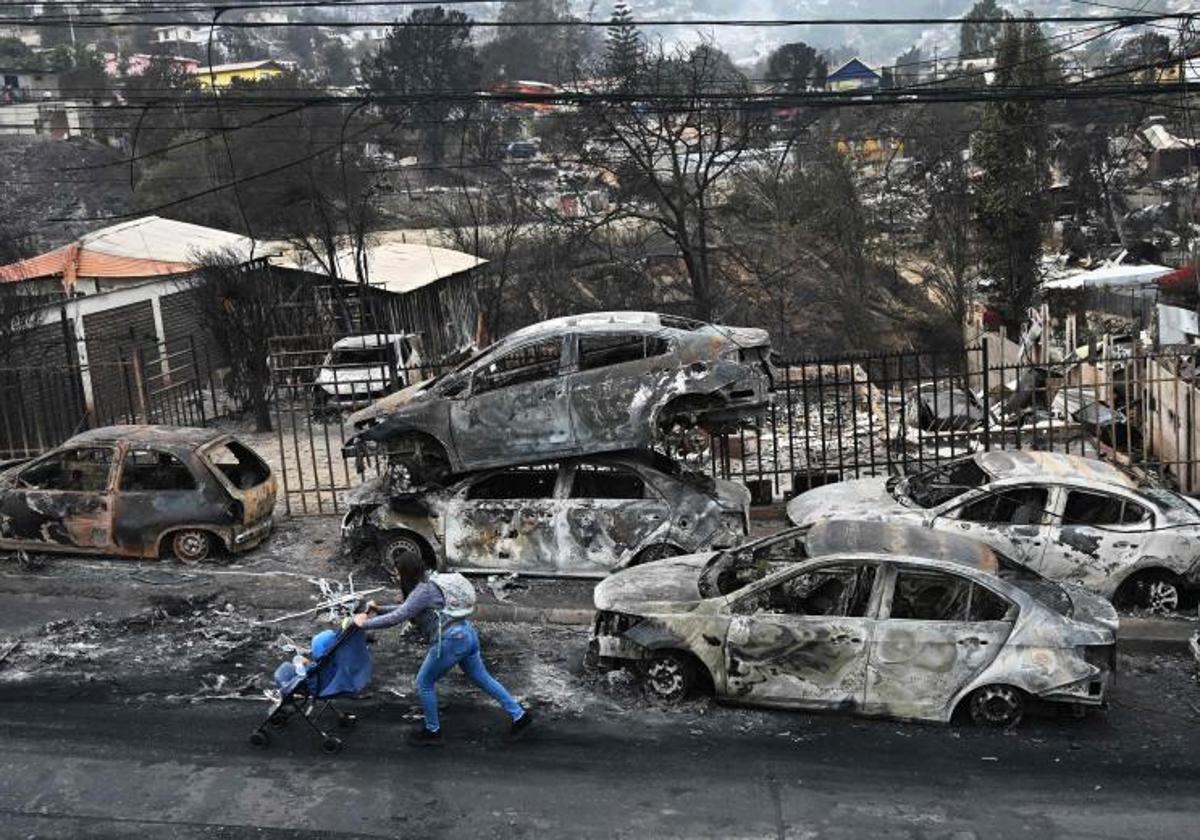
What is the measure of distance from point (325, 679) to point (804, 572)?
3336 mm

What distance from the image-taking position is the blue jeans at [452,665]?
24.5 ft

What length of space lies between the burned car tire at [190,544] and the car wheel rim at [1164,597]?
904cm

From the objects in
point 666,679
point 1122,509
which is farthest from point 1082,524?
point 666,679

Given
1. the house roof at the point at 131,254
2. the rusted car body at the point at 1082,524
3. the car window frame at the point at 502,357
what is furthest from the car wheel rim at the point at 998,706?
the house roof at the point at 131,254

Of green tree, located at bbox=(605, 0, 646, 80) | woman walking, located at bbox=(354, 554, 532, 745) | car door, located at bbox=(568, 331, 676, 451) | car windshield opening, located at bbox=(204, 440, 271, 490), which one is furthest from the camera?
green tree, located at bbox=(605, 0, 646, 80)

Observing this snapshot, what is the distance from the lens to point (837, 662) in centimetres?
797

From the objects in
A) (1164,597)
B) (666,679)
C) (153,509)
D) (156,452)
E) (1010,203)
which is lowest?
(1164,597)

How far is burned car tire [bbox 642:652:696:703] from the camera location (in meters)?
8.24

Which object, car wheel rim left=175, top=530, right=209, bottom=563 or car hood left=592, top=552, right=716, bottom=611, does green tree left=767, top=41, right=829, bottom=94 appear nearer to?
car wheel rim left=175, top=530, right=209, bottom=563

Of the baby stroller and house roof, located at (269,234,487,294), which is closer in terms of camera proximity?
the baby stroller

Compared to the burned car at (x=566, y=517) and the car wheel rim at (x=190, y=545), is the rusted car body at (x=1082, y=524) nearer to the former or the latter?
the burned car at (x=566, y=517)

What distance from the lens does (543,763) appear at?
7383 mm

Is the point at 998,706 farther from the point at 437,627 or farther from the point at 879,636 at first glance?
the point at 437,627

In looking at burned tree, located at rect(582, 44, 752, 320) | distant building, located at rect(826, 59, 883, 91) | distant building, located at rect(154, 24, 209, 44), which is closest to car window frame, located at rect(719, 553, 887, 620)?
burned tree, located at rect(582, 44, 752, 320)
